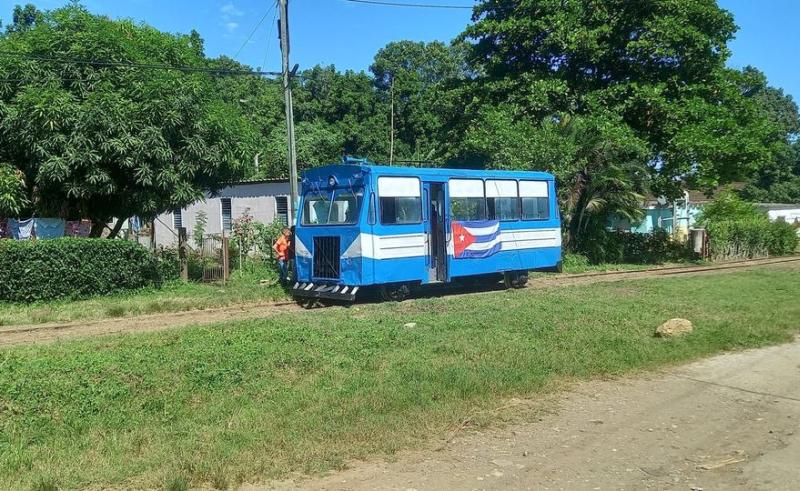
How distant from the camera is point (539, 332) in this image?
9945 millimetres

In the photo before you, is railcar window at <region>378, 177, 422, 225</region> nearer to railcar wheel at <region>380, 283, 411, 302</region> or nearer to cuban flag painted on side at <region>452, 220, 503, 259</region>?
cuban flag painted on side at <region>452, 220, 503, 259</region>

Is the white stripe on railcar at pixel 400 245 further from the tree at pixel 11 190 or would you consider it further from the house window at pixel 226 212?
the house window at pixel 226 212

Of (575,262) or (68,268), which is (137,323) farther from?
(575,262)

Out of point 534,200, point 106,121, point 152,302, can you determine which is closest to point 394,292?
point 534,200

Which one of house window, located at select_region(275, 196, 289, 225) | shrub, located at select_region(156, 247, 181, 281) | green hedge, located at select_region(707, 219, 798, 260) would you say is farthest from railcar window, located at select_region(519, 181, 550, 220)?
green hedge, located at select_region(707, 219, 798, 260)

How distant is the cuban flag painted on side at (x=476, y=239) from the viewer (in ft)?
50.4

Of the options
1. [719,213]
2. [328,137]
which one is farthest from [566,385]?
[328,137]

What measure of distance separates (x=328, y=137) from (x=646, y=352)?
3486 centimetres

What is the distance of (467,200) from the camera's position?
15.6 metres

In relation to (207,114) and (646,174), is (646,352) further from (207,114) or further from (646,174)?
(646,174)

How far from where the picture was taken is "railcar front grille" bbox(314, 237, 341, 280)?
14062mm

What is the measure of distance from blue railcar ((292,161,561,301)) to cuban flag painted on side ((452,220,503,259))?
0.9 inches

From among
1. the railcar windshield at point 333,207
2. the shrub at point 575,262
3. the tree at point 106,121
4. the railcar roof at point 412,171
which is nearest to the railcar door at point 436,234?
the railcar roof at point 412,171

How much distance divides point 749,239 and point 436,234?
23103 mm
